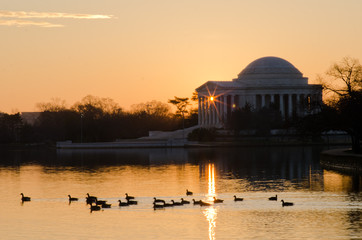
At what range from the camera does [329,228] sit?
3806cm

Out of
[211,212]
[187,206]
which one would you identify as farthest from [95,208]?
[211,212]

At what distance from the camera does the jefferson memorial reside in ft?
622

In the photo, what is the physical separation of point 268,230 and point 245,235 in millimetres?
1659

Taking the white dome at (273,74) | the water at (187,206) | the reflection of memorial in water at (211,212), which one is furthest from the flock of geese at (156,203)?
the white dome at (273,74)

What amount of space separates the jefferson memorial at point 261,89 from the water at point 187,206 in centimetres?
11216

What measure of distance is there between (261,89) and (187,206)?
145563mm

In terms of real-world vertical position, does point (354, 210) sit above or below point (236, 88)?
below

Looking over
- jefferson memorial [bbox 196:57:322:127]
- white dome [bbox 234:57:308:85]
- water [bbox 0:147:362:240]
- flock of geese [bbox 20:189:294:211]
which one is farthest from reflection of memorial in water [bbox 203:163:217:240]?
white dome [bbox 234:57:308:85]

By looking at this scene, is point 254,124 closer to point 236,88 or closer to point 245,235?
point 236,88

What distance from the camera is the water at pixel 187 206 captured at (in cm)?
3784

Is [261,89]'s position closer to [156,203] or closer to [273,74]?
[273,74]

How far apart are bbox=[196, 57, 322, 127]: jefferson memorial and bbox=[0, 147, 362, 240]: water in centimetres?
11216

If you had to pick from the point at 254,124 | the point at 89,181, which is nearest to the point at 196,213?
the point at 89,181

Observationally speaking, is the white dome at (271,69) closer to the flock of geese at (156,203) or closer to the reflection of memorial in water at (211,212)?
the reflection of memorial in water at (211,212)
